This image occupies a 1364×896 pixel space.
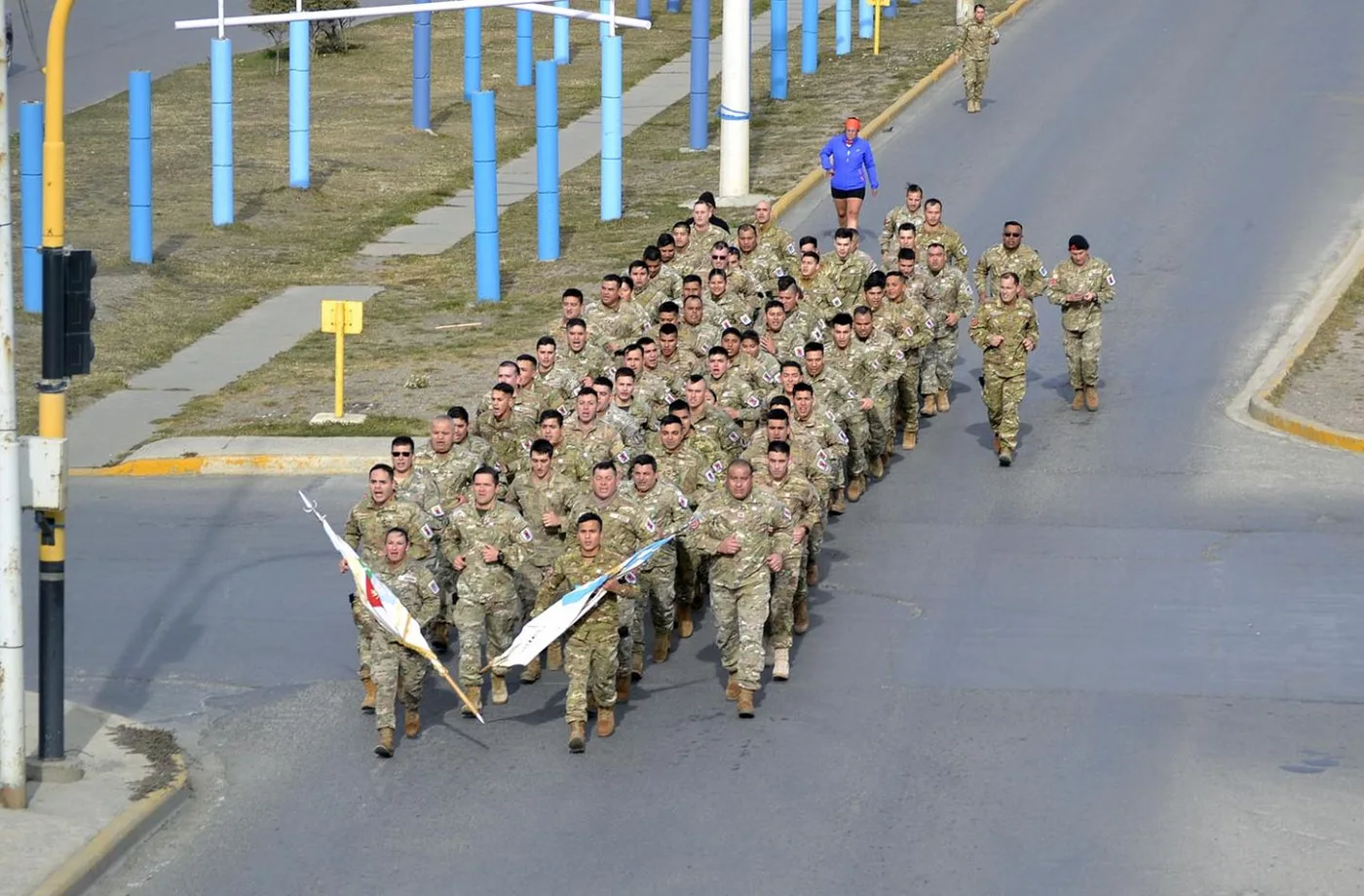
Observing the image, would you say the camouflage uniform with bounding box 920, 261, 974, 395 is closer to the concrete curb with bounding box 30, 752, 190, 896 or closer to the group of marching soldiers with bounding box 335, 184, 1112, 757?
the group of marching soldiers with bounding box 335, 184, 1112, 757

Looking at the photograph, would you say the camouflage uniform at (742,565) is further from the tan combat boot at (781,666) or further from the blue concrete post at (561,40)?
the blue concrete post at (561,40)

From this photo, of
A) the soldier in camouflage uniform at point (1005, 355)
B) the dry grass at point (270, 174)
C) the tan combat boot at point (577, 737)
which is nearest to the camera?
the tan combat boot at point (577, 737)

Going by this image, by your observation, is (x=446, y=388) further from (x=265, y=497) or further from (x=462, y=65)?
(x=462, y=65)

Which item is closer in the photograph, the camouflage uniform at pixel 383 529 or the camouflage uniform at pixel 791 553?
the camouflage uniform at pixel 383 529

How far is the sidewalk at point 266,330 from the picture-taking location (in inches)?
939

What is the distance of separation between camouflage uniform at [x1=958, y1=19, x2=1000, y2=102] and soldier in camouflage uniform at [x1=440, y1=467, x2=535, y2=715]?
23.2m

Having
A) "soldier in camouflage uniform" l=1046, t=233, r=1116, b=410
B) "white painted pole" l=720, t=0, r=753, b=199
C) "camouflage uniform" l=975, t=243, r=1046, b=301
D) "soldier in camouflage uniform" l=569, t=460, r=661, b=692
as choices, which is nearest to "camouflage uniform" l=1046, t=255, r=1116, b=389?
"soldier in camouflage uniform" l=1046, t=233, r=1116, b=410

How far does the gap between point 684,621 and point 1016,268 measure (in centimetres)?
742

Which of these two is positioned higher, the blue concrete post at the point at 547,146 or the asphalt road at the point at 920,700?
the blue concrete post at the point at 547,146

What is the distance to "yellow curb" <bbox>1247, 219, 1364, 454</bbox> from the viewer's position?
71.3 ft

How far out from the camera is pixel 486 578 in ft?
51.3

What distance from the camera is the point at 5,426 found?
45.4 ft

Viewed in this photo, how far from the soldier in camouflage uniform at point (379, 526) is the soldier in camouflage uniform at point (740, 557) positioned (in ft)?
5.97

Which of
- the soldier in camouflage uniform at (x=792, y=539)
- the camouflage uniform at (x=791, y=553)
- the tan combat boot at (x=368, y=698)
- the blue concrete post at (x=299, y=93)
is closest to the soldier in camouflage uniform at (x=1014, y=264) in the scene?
the camouflage uniform at (x=791, y=553)
